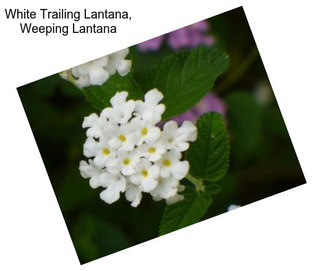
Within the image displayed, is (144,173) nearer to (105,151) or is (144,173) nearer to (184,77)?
(105,151)

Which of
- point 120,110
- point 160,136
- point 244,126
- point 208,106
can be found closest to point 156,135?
point 160,136

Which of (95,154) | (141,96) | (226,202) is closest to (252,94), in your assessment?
(226,202)

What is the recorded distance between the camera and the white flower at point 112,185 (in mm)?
1355

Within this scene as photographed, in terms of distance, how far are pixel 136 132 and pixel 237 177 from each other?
821 mm

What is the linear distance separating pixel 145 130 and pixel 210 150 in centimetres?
21

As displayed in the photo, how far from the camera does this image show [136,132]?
4.40 ft

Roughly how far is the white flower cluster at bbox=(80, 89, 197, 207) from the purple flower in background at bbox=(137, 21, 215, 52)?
649 mm

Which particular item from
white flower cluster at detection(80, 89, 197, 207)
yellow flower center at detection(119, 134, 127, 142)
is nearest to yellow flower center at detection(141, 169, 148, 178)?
white flower cluster at detection(80, 89, 197, 207)

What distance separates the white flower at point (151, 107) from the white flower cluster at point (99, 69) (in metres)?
0.12

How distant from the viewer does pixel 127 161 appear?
4.43 ft

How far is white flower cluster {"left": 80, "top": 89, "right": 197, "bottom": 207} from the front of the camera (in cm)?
132

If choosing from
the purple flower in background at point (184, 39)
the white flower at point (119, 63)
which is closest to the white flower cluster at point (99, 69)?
the white flower at point (119, 63)

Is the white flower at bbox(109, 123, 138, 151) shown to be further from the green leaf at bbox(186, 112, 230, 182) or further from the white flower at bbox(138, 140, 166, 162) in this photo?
the green leaf at bbox(186, 112, 230, 182)

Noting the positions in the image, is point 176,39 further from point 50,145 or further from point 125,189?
point 125,189
